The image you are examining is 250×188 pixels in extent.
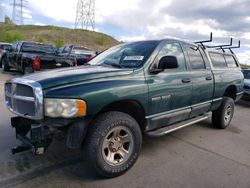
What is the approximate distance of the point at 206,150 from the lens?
14.6ft

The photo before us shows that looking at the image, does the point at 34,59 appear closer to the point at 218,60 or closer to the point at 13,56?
the point at 13,56

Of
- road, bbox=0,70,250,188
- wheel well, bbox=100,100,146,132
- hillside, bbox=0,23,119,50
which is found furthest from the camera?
hillside, bbox=0,23,119,50

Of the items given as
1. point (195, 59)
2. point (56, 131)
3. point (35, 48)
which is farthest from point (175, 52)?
point (35, 48)

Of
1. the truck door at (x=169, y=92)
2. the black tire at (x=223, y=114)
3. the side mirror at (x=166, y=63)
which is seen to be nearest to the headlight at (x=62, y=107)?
the truck door at (x=169, y=92)

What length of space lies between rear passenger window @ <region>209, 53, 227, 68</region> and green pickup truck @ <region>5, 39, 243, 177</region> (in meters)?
0.67

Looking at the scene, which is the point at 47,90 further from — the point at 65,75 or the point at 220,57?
the point at 220,57

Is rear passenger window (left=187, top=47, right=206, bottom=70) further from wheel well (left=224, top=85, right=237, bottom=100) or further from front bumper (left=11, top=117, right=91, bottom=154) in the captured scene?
front bumper (left=11, top=117, right=91, bottom=154)

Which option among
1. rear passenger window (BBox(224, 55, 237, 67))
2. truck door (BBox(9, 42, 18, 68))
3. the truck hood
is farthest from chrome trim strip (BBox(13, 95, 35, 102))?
truck door (BBox(9, 42, 18, 68))

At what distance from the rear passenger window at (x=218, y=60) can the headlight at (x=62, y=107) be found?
345 cm

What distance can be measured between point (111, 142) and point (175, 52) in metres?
1.95

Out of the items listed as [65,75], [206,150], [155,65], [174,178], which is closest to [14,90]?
[65,75]

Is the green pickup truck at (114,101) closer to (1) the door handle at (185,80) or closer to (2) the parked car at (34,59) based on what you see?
(1) the door handle at (185,80)

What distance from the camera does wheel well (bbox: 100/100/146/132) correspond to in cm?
342

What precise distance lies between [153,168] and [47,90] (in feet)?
5.95
